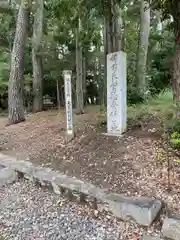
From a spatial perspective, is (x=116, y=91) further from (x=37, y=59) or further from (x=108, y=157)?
(x=37, y=59)

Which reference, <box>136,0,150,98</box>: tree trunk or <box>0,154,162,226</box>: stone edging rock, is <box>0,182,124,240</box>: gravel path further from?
<box>136,0,150,98</box>: tree trunk

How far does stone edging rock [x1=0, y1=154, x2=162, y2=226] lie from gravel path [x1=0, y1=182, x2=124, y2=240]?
0.14 meters

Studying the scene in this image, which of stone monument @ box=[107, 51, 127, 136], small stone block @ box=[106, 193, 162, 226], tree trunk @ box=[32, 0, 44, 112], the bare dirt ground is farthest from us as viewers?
tree trunk @ box=[32, 0, 44, 112]

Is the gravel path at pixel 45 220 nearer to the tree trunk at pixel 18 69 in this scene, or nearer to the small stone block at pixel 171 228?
the small stone block at pixel 171 228

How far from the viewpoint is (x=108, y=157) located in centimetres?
389

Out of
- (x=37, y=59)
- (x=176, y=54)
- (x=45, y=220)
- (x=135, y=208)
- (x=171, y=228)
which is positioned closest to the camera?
(x=171, y=228)

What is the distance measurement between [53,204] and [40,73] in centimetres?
598

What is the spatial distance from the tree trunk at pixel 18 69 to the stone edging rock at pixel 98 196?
3.32 metres

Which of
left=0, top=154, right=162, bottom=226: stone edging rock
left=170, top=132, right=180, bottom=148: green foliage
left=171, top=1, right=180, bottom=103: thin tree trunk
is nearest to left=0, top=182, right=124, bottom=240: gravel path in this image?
left=0, top=154, right=162, bottom=226: stone edging rock

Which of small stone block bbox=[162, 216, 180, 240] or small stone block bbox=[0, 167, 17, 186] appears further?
small stone block bbox=[0, 167, 17, 186]

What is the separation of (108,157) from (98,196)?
2.95 ft

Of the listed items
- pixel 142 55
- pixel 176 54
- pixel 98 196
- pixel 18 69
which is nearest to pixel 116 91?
pixel 176 54

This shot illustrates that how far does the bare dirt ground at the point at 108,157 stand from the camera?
321 centimetres

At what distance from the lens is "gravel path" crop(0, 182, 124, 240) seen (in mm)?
2705
